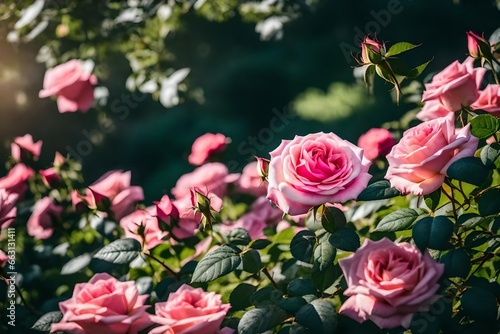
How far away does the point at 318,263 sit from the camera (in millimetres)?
1229

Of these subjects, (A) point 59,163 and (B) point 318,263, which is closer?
(B) point 318,263

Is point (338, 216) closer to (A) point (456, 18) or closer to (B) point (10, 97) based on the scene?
(B) point (10, 97)

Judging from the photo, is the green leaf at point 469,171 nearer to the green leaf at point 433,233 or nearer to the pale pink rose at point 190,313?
the green leaf at point 433,233

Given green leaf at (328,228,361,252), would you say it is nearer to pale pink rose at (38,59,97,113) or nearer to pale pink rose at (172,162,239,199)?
pale pink rose at (172,162,239,199)

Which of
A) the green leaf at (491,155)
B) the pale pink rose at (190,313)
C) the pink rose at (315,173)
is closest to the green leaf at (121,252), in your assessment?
the pale pink rose at (190,313)

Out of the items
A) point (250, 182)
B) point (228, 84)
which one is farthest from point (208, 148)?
point (228, 84)

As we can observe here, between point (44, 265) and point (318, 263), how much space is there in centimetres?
105

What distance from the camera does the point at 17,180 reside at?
208 centimetres

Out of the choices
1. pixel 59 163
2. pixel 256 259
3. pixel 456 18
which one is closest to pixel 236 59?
pixel 456 18

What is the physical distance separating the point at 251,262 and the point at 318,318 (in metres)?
0.20

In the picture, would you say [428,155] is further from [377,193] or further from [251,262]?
[251,262]

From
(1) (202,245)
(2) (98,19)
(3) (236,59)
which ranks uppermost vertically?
(2) (98,19)

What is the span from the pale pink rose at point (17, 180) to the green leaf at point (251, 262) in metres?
1.03

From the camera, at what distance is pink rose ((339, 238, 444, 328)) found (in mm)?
1105
